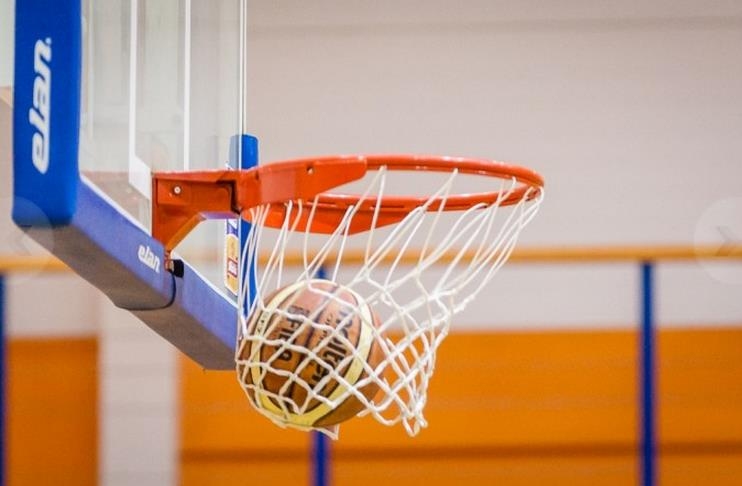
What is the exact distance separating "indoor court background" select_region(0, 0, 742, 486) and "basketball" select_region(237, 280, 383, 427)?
6.27 feet

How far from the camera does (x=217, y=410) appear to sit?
3955 mm

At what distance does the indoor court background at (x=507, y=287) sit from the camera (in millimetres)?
3928

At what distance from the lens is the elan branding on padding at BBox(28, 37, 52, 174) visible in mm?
1402

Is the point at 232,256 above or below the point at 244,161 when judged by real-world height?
below

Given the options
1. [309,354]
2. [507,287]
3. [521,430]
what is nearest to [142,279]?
[309,354]

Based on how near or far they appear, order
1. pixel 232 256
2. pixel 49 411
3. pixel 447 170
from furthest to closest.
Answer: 1. pixel 49 411
2. pixel 232 256
3. pixel 447 170

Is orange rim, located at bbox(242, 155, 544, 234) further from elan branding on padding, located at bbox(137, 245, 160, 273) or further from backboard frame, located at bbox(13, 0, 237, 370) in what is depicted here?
backboard frame, located at bbox(13, 0, 237, 370)

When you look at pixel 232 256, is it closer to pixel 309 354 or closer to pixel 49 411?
pixel 309 354

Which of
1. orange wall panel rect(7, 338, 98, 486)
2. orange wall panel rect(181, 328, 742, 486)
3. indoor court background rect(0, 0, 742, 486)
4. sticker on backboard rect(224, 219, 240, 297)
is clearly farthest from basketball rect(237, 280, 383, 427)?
orange wall panel rect(7, 338, 98, 486)

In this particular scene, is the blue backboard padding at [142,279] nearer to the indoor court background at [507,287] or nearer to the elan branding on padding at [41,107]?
the elan branding on padding at [41,107]

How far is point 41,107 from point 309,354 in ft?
1.90

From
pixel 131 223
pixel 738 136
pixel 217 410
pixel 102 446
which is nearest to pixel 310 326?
pixel 131 223

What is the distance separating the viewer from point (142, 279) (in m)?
1.71

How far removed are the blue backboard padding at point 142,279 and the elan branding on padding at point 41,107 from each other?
0.22 feet
